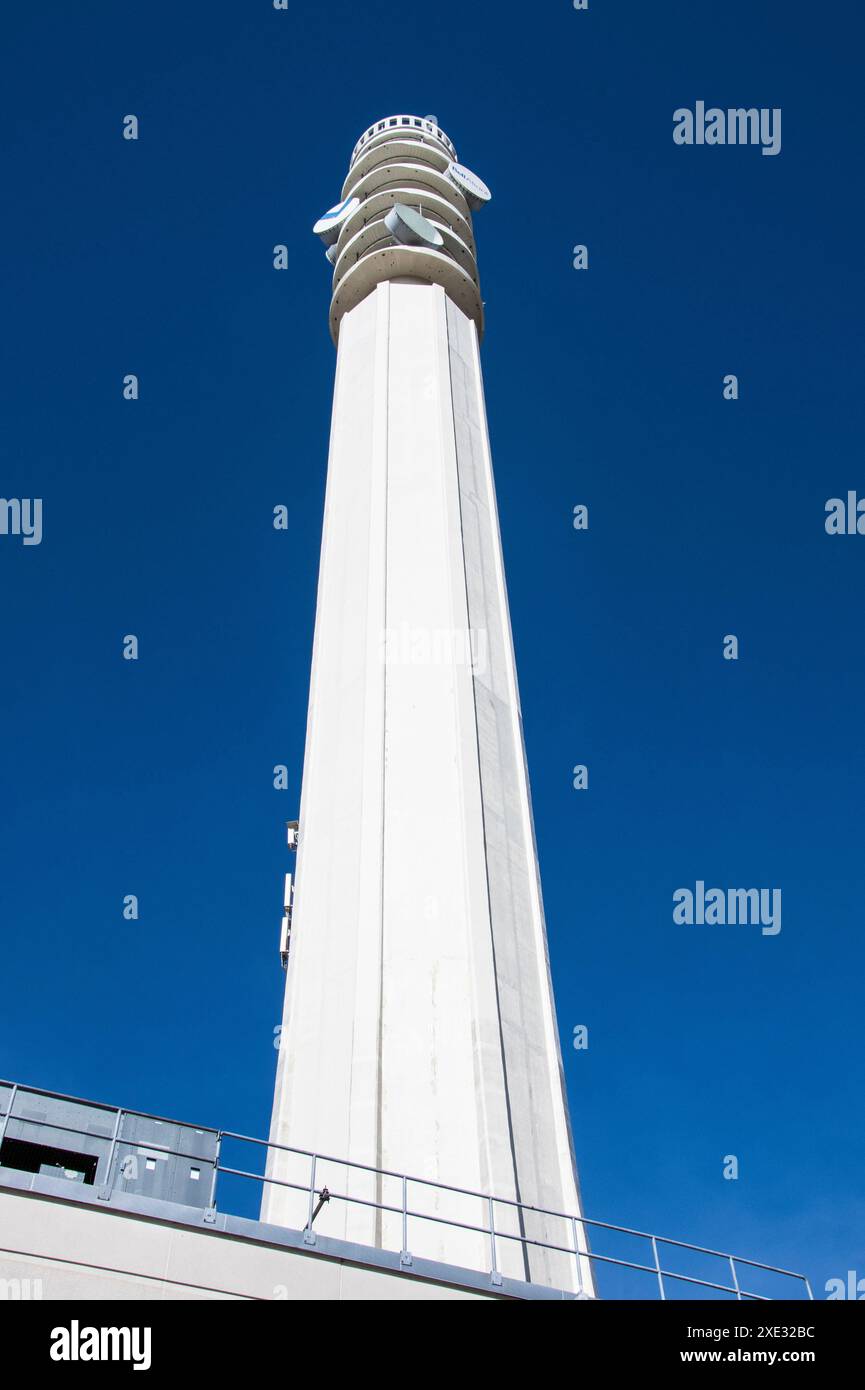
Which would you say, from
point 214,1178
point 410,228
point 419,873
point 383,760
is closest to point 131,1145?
point 214,1178

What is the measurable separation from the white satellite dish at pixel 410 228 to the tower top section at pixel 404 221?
1.5 inches

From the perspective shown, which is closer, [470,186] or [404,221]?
[404,221]

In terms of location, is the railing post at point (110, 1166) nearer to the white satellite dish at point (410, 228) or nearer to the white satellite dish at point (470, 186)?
the white satellite dish at point (410, 228)

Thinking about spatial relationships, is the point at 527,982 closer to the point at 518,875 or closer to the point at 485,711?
the point at 518,875

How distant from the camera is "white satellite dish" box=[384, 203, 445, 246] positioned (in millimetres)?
42500

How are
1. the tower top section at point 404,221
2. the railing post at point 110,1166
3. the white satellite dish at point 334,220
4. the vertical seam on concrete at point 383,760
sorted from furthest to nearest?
the white satellite dish at point 334,220, the tower top section at point 404,221, the vertical seam on concrete at point 383,760, the railing post at point 110,1166

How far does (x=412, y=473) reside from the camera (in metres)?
34.9

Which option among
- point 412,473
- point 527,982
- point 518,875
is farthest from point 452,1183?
point 412,473

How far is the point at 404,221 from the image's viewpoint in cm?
4266

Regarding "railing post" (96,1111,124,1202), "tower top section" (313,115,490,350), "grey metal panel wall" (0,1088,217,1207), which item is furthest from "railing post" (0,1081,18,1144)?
"tower top section" (313,115,490,350)

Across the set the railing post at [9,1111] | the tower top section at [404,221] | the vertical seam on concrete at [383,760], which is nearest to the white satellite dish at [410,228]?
the tower top section at [404,221]

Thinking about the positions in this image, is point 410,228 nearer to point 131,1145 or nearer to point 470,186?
point 470,186

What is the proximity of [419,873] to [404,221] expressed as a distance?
28.7m

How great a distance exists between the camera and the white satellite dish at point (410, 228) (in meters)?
42.5
